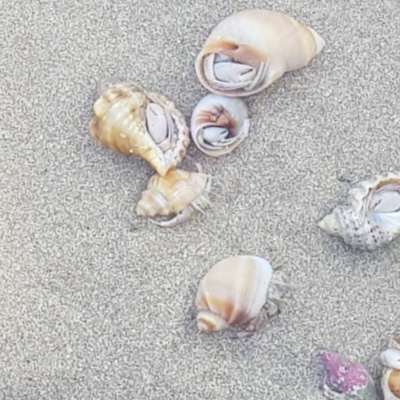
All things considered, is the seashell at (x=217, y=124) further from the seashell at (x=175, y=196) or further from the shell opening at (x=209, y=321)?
the shell opening at (x=209, y=321)

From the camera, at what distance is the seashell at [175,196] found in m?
1.04

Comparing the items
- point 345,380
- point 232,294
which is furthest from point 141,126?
point 345,380

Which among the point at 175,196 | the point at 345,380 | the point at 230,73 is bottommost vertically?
the point at 345,380

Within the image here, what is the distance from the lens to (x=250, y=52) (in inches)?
41.0

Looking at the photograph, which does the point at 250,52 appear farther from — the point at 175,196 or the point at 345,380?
the point at 345,380

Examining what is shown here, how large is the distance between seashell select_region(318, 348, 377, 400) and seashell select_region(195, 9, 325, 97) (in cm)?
30

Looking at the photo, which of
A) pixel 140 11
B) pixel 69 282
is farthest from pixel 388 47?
pixel 69 282

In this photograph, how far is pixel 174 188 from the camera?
1.04m

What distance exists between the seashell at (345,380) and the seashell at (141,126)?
0.89 feet

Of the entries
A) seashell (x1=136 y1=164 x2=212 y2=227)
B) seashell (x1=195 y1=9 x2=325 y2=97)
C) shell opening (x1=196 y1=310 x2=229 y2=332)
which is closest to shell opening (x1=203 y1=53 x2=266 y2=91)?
seashell (x1=195 y1=9 x2=325 y2=97)

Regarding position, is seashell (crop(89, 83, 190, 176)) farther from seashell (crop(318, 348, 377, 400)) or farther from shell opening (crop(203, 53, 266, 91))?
seashell (crop(318, 348, 377, 400))

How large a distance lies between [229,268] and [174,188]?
4.1 inches

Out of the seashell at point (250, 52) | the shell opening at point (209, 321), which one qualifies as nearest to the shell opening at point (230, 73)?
the seashell at point (250, 52)

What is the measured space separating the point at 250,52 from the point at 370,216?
22 cm
